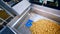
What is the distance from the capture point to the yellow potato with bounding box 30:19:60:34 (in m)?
1.12

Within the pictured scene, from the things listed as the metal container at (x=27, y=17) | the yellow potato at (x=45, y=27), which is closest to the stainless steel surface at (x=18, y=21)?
→ the metal container at (x=27, y=17)

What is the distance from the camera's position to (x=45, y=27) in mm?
1187

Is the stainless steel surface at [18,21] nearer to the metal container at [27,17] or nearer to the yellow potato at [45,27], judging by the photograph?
the metal container at [27,17]

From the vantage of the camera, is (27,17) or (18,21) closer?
(18,21)

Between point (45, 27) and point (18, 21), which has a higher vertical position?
point (18, 21)

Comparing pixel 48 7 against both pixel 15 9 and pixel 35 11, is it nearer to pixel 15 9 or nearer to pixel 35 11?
pixel 35 11

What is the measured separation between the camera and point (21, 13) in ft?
3.90

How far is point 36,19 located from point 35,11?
0.53 ft

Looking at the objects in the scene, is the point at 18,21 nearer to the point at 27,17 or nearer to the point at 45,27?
the point at 27,17

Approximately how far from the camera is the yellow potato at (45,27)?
1.12 meters

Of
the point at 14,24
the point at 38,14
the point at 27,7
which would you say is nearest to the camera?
the point at 14,24

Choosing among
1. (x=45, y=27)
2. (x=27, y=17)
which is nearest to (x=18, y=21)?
(x=27, y=17)

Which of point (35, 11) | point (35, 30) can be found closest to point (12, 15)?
point (35, 30)

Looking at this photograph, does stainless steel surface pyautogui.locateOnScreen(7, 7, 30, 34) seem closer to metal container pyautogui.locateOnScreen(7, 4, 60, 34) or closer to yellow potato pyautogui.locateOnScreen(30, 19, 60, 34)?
metal container pyautogui.locateOnScreen(7, 4, 60, 34)
